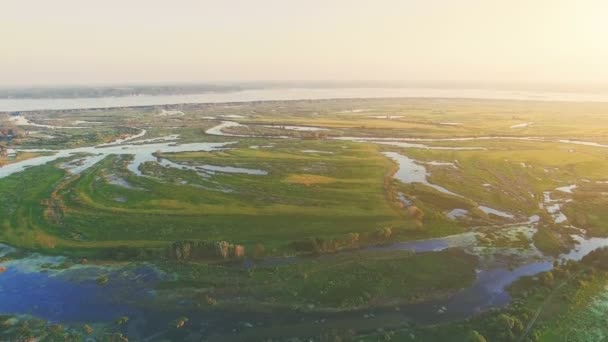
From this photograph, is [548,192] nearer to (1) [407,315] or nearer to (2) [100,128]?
(1) [407,315]

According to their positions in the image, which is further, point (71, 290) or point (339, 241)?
point (339, 241)

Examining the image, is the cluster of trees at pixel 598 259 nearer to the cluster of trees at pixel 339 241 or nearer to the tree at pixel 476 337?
the tree at pixel 476 337

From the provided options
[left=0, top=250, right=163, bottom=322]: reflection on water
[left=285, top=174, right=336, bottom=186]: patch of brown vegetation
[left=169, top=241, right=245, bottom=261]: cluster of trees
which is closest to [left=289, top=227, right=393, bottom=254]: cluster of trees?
[left=169, top=241, right=245, bottom=261]: cluster of trees

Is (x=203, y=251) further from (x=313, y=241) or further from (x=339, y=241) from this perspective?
(x=339, y=241)

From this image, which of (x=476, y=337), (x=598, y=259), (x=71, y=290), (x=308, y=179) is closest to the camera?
(x=476, y=337)

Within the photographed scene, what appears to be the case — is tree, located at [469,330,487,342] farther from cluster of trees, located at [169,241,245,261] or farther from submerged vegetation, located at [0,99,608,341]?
cluster of trees, located at [169,241,245,261]

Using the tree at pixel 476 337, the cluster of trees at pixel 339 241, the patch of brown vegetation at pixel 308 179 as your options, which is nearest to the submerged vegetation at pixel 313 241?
the cluster of trees at pixel 339 241

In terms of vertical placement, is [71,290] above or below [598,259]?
above

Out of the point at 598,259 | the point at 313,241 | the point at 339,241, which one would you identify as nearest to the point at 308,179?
the point at 339,241

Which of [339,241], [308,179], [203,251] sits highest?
[308,179]

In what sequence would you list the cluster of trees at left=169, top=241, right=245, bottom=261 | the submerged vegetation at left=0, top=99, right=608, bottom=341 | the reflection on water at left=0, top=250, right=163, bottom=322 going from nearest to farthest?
the submerged vegetation at left=0, top=99, right=608, bottom=341, the reflection on water at left=0, top=250, right=163, bottom=322, the cluster of trees at left=169, top=241, right=245, bottom=261
